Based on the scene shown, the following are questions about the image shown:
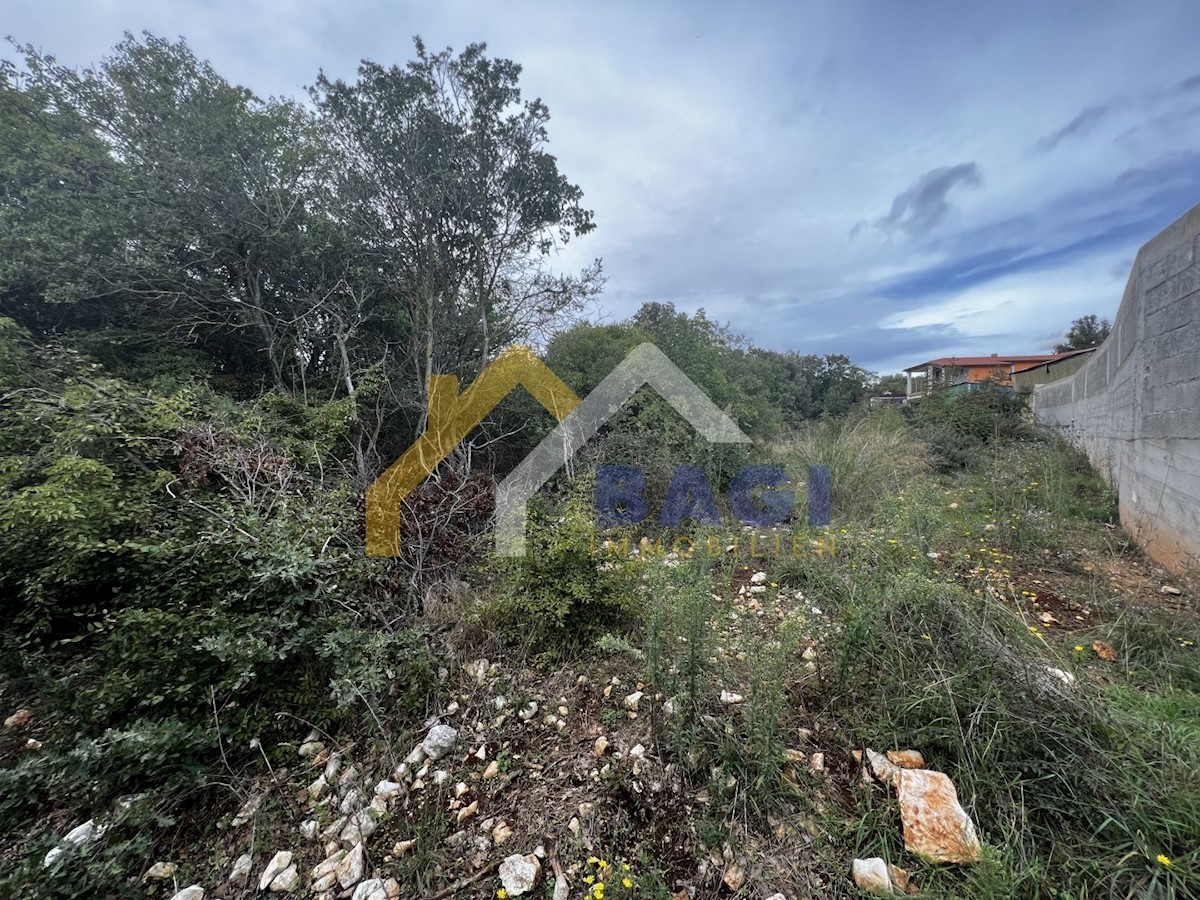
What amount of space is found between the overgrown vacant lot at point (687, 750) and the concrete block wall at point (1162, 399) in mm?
599

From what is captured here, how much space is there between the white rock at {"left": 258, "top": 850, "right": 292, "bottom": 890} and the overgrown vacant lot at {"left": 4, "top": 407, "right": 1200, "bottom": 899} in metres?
0.03

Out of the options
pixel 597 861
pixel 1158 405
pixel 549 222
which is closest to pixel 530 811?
pixel 597 861

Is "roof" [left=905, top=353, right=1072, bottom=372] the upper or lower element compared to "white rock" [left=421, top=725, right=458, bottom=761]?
upper

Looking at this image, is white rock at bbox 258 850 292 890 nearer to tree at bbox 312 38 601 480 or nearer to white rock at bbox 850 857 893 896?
white rock at bbox 850 857 893 896

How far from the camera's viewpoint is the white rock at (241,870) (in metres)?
1.31

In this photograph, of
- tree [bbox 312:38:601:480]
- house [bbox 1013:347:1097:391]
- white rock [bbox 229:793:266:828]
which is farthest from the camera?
house [bbox 1013:347:1097:391]

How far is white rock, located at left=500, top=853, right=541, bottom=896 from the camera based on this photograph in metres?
1.17

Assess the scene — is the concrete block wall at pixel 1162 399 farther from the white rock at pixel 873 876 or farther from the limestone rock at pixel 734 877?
the limestone rock at pixel 734 877

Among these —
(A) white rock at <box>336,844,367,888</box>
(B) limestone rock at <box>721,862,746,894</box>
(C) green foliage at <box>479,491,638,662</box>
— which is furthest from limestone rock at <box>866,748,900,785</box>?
(A) white rock at <box>336,844,367,888</box>

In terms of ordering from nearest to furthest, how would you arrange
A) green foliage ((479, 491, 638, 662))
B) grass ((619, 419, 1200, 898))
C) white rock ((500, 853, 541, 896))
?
grass ((619, 419, 1200, 898)), white rock ((500, 853, 541, 896)), green foliage ((479, 491, 638, 662))

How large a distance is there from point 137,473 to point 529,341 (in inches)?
152

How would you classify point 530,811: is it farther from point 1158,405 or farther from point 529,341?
point 529,341

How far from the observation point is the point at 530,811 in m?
1.38

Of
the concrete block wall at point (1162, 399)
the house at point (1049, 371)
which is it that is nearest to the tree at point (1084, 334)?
the house at point (1049, 371)
